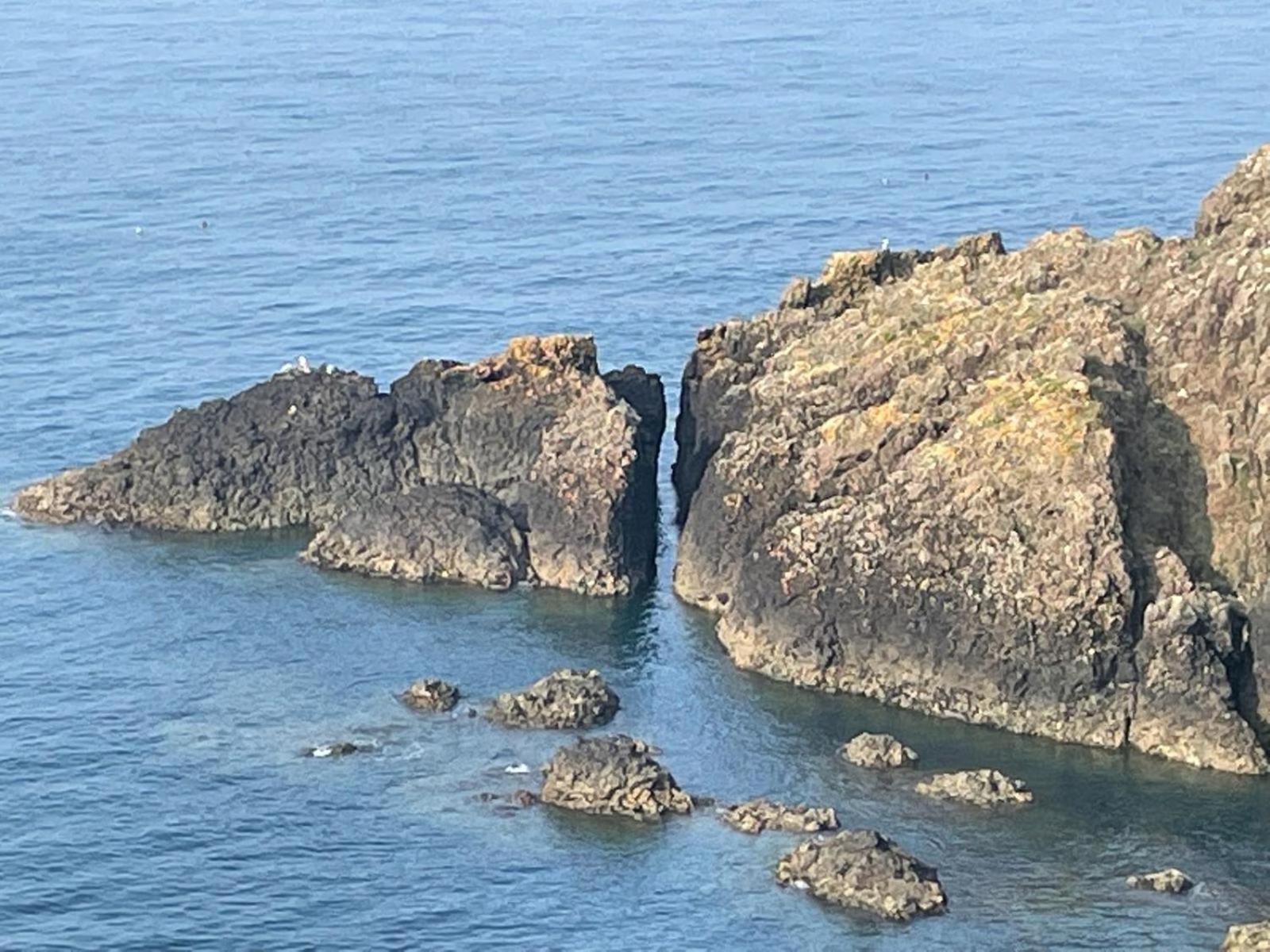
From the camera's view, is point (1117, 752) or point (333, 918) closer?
point (333, 918)

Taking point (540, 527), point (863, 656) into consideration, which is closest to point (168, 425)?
point (540, 527)

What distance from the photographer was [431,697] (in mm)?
120625

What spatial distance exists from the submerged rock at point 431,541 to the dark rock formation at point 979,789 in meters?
29.1

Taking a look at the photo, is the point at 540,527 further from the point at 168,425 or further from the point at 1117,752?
the point at 1117,752

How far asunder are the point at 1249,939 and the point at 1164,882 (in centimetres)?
687

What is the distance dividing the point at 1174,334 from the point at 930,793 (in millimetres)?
25768

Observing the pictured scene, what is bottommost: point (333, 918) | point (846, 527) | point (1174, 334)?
point (333, 918)

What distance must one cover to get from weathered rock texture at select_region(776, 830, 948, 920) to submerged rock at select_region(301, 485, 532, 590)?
110 feet

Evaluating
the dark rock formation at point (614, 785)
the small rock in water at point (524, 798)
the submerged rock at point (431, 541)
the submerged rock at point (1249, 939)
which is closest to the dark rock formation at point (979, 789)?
the dark rock formation at point (614, 785)

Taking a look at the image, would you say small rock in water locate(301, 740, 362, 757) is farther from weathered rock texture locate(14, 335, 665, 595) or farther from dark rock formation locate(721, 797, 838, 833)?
weathered rock texture locate(14, 335, 665, 595)

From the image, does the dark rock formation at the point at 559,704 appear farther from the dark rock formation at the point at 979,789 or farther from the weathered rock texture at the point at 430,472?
the dark rock formation at the point at 979,789

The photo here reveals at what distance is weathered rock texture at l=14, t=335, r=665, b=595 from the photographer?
440 feet

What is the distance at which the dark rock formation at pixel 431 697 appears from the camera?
395 ft

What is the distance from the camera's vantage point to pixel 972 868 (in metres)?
105
